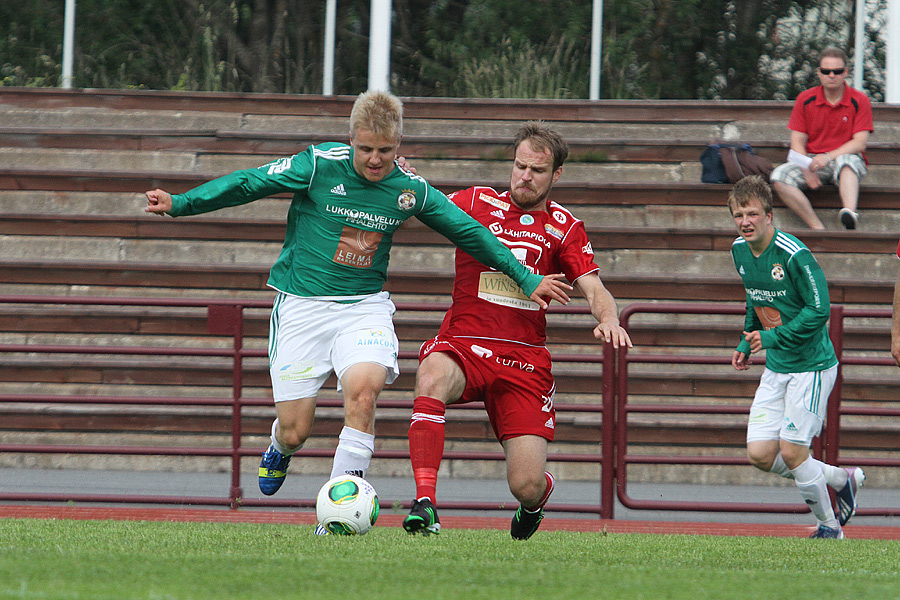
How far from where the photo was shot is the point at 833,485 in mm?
6840

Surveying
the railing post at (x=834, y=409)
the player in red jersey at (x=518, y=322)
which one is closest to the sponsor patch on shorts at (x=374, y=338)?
the player in red jersey at (x=518, y=322)

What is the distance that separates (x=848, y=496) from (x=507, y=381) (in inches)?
108

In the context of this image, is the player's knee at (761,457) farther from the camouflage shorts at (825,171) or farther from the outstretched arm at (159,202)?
the camouflage shorts at (825,171)

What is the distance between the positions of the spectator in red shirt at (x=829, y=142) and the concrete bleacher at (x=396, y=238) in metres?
0.27

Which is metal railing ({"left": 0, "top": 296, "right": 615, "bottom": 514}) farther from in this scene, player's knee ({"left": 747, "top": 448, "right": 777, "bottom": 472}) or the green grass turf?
the green grass turf

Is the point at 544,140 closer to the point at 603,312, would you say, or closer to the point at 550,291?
the point at 550,291

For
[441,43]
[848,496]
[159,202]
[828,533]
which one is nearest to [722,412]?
[848,496]

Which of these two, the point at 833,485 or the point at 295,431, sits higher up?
the point at 295,431

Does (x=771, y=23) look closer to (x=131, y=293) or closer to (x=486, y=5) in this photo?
(x=486, y=5)

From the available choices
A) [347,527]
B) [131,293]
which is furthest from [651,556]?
[131,293]

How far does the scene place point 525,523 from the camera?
5879mm

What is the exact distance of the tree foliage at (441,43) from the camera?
46.9 feet

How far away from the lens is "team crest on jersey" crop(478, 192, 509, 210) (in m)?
5.84

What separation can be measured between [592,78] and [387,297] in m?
8.92
